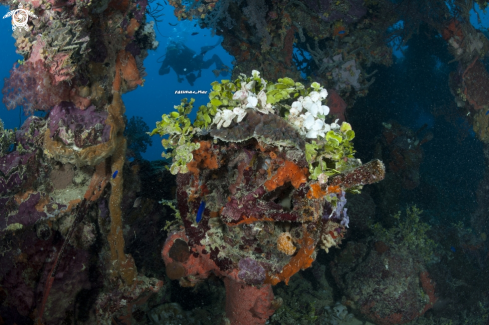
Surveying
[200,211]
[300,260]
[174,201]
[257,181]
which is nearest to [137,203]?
[174,201]

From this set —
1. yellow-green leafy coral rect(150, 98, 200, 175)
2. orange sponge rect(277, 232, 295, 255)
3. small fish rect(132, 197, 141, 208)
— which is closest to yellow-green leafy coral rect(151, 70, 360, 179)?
yellow-green leafy coral rect(150, 98, 200, 175)

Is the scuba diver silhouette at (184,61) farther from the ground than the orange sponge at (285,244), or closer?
farther from the ground

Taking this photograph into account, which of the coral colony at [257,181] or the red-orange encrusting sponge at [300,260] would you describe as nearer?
the coral colony at [257,181]

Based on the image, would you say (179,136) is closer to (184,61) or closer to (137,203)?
(137,203)

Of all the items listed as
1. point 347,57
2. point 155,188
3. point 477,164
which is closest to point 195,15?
point 347,57

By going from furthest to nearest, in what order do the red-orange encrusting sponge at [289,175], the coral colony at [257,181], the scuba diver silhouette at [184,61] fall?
the scuba diver silhouette at [184,61] < the red-orange encrusting sponge at [289,175] < the coral colony at [257,181]

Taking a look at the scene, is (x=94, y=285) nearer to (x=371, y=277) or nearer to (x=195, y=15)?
(x=371, y=277)

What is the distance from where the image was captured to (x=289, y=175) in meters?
2.76

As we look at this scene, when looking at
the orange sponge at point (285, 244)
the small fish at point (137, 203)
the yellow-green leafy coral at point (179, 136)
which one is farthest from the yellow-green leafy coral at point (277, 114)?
the small fish at point (137, 203)

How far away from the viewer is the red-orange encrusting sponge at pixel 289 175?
2742 millimetres

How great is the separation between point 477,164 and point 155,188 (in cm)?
1512

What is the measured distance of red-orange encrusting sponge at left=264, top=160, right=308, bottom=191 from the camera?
2.74m

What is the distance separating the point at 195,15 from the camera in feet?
26.1

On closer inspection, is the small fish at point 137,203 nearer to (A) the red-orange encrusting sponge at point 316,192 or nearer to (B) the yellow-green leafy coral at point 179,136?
(B) the yellow-green leafy coral at point 179,136
